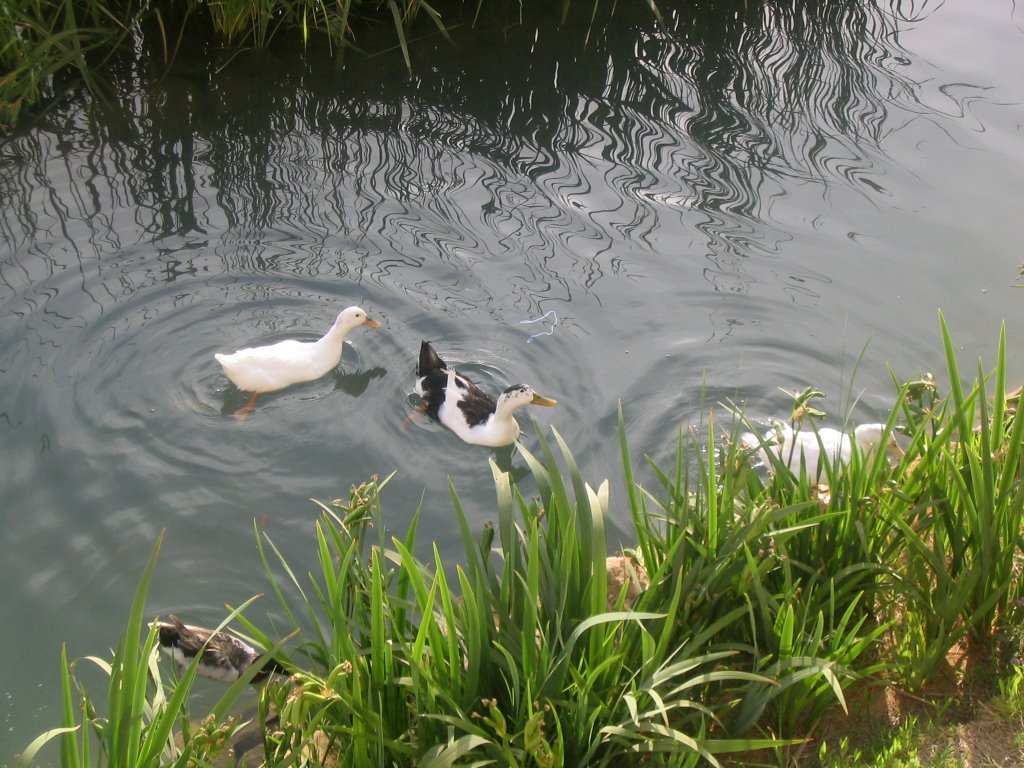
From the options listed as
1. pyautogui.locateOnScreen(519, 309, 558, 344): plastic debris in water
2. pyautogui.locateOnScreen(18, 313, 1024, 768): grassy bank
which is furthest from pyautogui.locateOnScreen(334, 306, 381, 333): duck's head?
pyautogui.locateOnScreen(18, 313, 1024, 768): grassy bank

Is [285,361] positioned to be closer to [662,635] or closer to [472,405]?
[472,405]

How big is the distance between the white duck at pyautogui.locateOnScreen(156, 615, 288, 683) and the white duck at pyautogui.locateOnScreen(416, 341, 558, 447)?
5.10 ft

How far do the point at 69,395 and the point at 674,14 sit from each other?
572 cm

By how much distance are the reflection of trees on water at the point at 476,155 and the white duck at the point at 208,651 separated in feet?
8.14

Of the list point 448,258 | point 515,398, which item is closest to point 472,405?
point 515,398

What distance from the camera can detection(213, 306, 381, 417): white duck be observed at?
5137 mm

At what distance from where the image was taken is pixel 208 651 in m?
3.82

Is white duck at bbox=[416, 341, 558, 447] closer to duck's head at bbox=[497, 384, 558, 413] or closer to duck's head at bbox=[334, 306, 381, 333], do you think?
duck's head at bbox=[497, 384, 558, 413]

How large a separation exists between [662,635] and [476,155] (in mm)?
4851

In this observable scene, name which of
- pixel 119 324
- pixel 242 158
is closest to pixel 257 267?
pixel 119 324

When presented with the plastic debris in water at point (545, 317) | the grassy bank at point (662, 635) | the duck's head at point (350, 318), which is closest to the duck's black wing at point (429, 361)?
the duck's head at point (350, 318)

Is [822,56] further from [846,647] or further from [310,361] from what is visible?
[846,647]

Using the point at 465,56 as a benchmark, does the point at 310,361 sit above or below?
below

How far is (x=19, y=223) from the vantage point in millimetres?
6230
